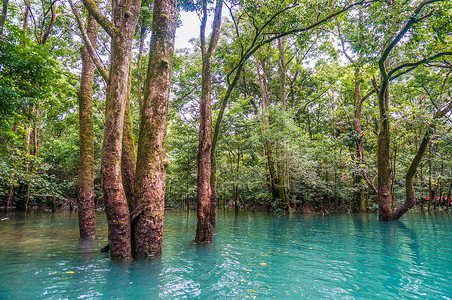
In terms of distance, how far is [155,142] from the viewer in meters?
5.09

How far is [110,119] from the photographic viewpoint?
4516mm

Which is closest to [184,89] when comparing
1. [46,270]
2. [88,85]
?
[88,85]

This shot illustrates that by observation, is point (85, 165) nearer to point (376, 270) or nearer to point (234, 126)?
point (376, 270)

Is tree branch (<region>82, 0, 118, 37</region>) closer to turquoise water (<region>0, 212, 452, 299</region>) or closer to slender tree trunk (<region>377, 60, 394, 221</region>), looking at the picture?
turquoise water (<region>0, 212, 452, 299</region>)

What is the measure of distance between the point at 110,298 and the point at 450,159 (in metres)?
22.6

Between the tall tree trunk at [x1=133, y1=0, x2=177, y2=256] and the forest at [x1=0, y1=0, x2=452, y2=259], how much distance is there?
0.08 feet

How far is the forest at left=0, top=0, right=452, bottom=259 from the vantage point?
490 cm

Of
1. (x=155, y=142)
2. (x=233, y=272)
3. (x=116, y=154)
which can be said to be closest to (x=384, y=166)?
(x=233, y=272)

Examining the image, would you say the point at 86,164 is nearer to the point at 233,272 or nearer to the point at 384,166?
the point at 233,272

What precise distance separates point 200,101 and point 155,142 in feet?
9.32

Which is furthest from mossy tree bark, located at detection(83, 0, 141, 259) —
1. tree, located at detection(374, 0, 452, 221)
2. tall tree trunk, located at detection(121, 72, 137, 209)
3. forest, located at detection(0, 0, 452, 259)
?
tree, located at detection(374, 0, 452, 221)

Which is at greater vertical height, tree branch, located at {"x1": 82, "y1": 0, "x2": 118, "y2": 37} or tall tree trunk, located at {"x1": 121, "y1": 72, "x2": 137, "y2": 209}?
tree branch, located at {"x1": 82, "y1": 0, "x2": 118, "y2": 37}

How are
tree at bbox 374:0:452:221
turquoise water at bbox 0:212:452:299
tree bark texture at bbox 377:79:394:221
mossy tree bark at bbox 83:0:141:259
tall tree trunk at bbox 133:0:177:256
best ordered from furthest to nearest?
tree bark texture at bbox 377:79:394:221 → tree at bbox 374:0:452:221 → tall tree trunk at bbox 133:0:177:256 → mossy tree bark at bbox 83:0:141:259 → turquoise water at bbox 0:212:452:299

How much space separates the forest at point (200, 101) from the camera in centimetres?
490
